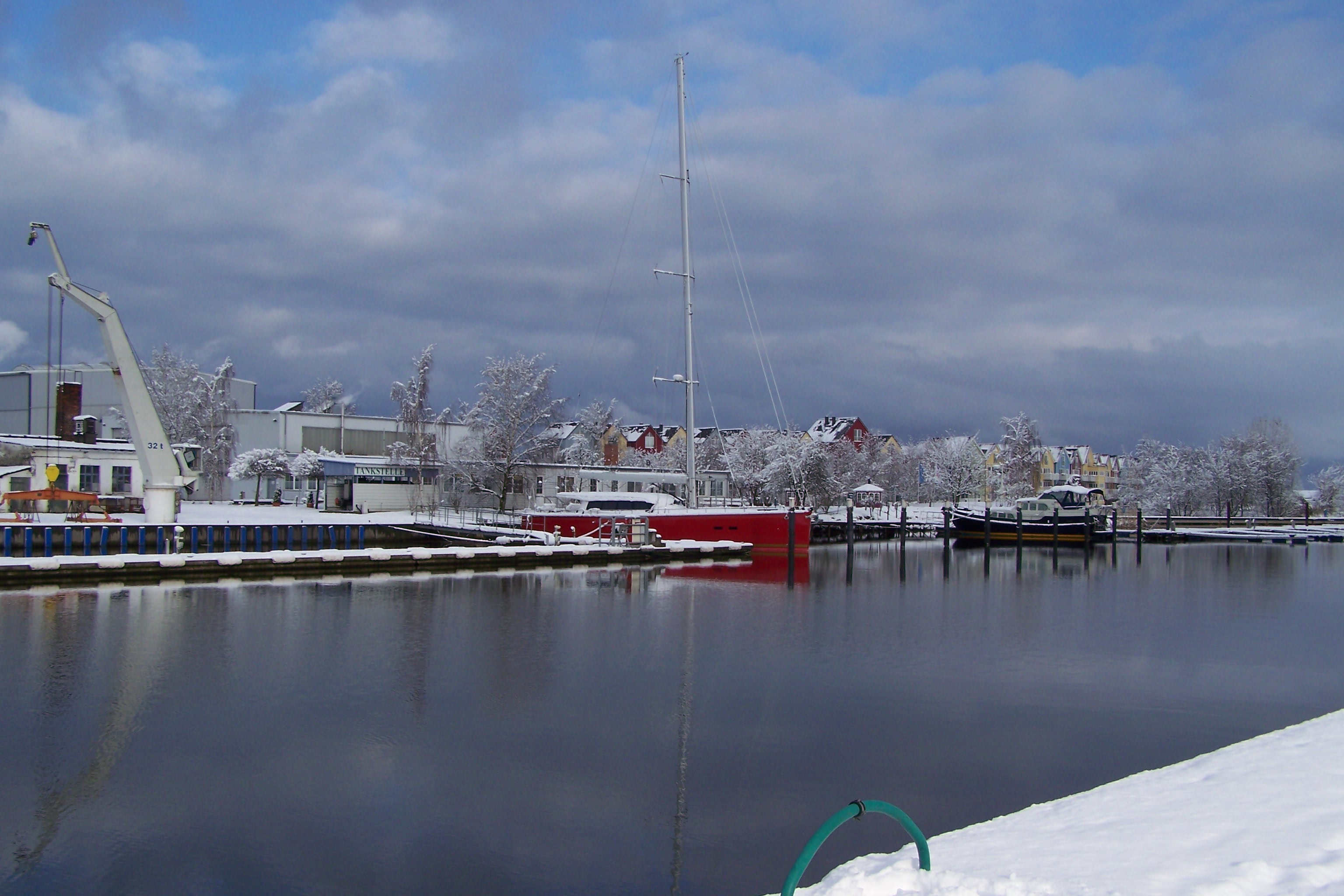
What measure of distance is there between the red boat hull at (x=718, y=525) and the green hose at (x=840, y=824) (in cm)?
4153

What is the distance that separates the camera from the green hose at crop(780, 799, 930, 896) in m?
5.95

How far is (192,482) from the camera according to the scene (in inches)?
1817

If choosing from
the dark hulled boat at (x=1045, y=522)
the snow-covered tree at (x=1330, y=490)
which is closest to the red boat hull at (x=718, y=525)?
the dark hulled boat at (x=1045, y=522)

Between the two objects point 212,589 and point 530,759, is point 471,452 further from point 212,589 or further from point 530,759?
point 530,759

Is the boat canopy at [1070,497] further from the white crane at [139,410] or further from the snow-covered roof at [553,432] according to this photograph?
the white crane at [139,410]

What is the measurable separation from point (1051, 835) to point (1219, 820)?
4.56ft

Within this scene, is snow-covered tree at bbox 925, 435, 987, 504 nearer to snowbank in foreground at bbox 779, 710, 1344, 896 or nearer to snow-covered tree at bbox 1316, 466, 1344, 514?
snow-covered tree at bbox 1316, 466, 1344, 514

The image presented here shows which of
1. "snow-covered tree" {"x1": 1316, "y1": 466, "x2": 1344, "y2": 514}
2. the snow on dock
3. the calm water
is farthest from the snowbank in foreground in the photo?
"snow-covered tree" {"x1": 1316, "y1": 466, "x2": 1344, "y2": 514}

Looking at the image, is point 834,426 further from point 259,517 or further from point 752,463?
point 259,517

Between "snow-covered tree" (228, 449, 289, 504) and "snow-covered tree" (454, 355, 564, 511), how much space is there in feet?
45.1

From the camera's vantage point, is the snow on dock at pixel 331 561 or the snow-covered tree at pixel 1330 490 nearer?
the snow on dock at pixel 331 561

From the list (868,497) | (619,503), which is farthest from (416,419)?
(868,497)

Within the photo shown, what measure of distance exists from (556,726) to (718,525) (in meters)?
35.1

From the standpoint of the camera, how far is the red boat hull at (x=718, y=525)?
4919cm
